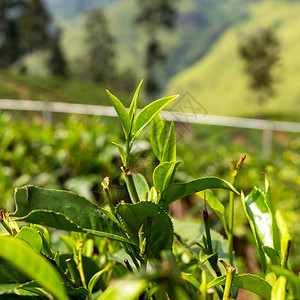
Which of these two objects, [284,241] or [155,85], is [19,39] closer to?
[155,85]

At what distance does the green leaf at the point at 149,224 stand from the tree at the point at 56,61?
28.0 metres

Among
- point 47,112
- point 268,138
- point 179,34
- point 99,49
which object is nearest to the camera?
point 268,138

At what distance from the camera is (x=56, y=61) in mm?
27031

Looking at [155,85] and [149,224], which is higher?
[149,224]

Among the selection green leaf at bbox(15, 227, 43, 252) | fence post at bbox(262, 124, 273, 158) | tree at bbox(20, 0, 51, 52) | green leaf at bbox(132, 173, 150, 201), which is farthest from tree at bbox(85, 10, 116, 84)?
green leaf at bbox(15, 227, 43, 252)

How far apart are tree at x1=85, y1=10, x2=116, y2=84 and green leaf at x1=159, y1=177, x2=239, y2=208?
2902 centimetres

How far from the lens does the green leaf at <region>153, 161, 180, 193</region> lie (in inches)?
13.2

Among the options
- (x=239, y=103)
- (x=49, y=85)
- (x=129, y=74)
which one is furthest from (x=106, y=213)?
(x=239, y=103)

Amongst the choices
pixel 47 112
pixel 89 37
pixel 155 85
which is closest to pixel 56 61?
pixel 89 37

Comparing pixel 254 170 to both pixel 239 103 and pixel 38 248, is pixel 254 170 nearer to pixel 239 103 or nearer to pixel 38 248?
pixel 38 248

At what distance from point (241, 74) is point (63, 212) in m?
40.5

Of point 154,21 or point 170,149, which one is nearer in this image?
point 170,149

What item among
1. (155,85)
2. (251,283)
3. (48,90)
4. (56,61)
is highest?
(251,283)

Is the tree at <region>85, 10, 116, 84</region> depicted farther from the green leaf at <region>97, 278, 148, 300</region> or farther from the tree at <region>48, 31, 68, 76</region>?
the green leaf at <region>97, 278, 148, 300</region>
